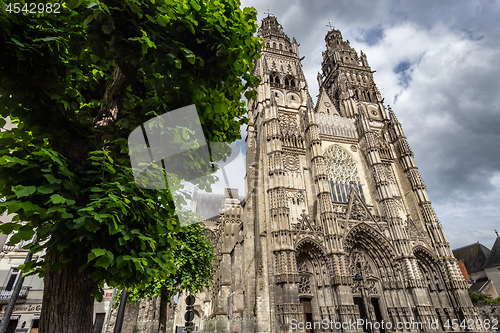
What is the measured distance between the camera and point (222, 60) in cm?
423

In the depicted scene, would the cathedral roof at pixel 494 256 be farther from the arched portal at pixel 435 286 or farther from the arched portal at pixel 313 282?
the arched portal at pixel 313 282

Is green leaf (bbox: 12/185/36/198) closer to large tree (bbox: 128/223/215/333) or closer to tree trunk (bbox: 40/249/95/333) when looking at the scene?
tree trunk (bbox: 40/249/95/333)

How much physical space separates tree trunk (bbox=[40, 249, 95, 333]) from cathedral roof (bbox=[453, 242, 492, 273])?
161ft

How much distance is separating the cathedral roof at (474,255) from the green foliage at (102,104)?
159ft

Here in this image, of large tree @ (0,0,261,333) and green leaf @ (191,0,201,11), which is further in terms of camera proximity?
green leaf @ (191,0,201,11)

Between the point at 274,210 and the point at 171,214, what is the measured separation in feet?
52.4

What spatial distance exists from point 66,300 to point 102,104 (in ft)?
9.03

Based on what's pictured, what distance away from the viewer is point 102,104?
414cm

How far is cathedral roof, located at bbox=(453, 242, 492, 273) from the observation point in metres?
37.4

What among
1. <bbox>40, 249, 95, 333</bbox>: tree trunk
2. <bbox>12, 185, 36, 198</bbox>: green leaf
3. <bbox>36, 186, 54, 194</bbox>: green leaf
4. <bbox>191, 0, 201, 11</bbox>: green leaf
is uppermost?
<bbox>191, 0, 201, 11</bbox>: green leaf

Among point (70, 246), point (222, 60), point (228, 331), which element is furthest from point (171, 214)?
point (228, 331)

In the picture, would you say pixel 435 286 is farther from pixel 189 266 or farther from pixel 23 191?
pixel 23 191

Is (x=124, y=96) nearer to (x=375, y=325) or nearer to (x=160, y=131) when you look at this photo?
(x=160, y=131)

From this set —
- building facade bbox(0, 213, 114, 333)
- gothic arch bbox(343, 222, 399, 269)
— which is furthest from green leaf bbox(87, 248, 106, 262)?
gothic arch bbox(343, 222, 399, 269)
